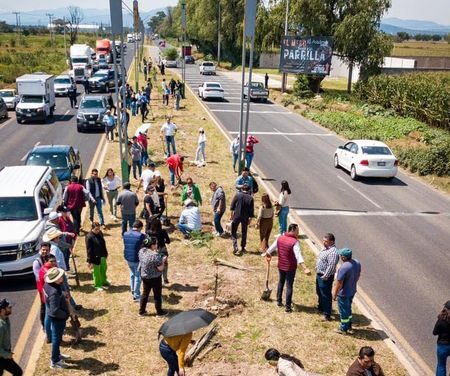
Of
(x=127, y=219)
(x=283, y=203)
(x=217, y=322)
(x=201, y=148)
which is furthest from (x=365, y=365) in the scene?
(x=201, y=148)

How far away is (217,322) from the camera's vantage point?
960 cm

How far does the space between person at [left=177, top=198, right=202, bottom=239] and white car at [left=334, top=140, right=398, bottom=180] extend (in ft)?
33.0

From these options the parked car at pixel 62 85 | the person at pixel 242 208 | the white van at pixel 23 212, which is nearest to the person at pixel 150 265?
the white van at pixel 23 212

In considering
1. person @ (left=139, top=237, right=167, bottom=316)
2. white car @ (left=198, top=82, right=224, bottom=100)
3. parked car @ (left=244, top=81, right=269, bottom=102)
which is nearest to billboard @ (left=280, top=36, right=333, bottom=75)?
parked car @ (left=244, top=81, right=269, bottom=102)

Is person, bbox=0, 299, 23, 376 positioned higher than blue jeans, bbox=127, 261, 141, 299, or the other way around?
person, bbox=0, 299, 23, 376

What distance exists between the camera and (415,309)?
1072 cm

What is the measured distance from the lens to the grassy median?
8305 millimetres

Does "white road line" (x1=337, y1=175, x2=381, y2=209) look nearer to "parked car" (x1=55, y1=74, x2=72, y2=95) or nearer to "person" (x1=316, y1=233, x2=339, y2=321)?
"person" (x1=316, y1=233, x2=339, y2=321)

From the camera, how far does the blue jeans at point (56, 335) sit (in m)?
7.84

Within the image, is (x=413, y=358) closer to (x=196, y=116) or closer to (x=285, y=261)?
(x=285, y=261)

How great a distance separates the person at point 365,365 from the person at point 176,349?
2132 millimetres

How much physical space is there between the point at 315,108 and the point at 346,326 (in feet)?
108

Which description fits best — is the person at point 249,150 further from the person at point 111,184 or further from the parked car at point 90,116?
the parked car at point 90,116

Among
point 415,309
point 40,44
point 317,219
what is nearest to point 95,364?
point 415,309
